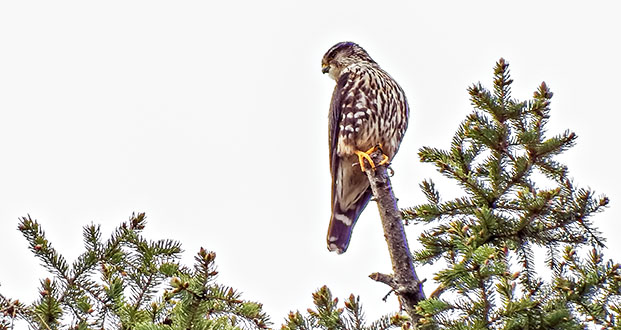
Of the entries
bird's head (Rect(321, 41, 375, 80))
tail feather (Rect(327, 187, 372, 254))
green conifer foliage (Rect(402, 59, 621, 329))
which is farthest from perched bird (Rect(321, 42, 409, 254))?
green conifer foliage (Rect(402, 59, 621, 329))

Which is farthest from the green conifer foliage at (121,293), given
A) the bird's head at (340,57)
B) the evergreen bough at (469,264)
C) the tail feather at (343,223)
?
the bird's head at (340,57)

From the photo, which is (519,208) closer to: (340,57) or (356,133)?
(356,133)

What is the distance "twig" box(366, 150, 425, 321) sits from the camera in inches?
105

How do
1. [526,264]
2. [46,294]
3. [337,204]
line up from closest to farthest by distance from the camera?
[46,294] < [526,264] < [337,204]

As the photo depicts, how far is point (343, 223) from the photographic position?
5.02 m

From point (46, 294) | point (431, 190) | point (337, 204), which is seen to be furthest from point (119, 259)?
point (337, 204)

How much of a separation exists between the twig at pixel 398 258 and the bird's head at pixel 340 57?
288 centimetres

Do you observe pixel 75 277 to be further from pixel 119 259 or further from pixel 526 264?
pixel 526 264

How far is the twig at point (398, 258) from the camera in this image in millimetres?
2670

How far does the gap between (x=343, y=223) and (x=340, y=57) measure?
1.58m

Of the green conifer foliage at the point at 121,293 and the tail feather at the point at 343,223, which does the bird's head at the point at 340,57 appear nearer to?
the tail feather at the point at 343,223

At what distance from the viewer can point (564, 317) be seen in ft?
7.22

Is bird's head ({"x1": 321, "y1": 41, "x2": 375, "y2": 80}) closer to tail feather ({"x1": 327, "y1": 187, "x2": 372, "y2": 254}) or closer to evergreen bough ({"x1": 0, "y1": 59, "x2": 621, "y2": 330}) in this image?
tail feather ({"x1": 327, "y1": 187, "x2": 372, "y2": 254})

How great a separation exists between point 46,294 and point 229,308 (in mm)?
599
